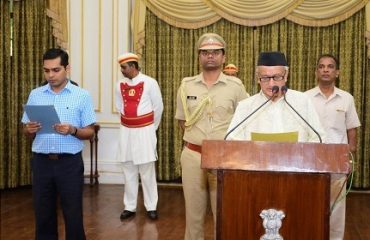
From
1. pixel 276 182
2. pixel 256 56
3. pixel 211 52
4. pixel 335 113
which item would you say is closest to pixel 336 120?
pixel 335 113

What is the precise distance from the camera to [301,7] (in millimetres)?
6402

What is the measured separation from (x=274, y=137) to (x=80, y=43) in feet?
16.6

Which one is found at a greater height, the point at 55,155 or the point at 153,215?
the point at 55,155

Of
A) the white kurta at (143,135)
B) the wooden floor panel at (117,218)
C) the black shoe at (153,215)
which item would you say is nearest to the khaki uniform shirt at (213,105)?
the wooden floor panel at (117,218)

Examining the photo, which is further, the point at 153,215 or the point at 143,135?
the point at 143,135

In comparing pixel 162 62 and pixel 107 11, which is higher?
pixel 107 11

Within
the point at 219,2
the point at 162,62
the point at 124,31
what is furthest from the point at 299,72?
the point at 124,31

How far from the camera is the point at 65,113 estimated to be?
3213 mm

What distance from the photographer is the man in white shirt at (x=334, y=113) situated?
3.66 meters

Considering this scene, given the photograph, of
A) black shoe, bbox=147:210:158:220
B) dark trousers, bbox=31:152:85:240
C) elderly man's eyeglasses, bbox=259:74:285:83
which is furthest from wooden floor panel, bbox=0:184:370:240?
elderly man's eyeglasses, bbox=259:74:285:83

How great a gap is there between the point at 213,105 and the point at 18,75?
4.17 metres

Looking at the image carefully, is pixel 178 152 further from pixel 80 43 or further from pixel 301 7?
pixel 301 7

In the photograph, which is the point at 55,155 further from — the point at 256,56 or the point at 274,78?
the point at 256,56

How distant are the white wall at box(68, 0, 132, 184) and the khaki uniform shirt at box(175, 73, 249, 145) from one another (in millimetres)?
3665
